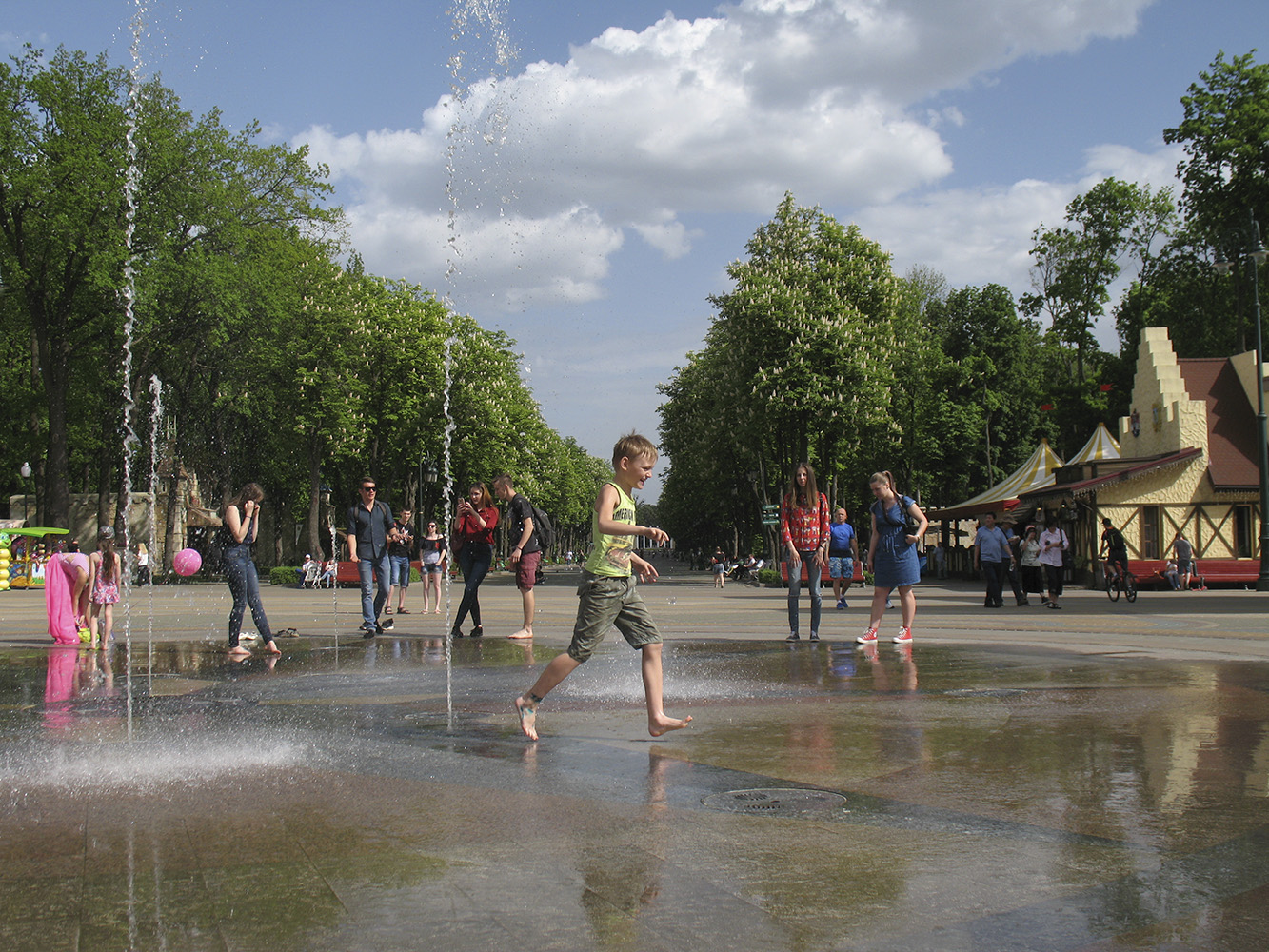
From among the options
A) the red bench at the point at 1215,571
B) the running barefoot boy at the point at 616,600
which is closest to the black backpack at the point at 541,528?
the running barefoot boy at the point at 616,600

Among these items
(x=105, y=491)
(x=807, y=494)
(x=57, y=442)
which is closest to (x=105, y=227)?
(x=57, y=442)

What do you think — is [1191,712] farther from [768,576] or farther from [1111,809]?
[768,576]

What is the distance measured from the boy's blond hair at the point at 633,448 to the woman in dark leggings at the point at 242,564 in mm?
6270

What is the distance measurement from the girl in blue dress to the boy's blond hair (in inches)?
223

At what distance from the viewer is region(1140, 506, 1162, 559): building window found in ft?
111

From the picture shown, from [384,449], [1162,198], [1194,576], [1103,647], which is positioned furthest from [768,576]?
[1162,198]

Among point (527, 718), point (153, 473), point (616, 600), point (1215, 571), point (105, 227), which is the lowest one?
point (1215, 571)

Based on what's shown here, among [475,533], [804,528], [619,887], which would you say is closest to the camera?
[619,887]

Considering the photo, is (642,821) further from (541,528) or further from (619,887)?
(541,528)

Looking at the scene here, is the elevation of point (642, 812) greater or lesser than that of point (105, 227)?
lesser

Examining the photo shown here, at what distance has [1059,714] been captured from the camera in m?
7.29

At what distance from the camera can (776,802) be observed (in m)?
4.93

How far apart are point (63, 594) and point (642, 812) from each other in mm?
11144

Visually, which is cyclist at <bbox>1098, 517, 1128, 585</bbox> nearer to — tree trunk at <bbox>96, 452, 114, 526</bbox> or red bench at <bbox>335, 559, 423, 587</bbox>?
red bench at <bbox>335, 559, 423, 587</bbox>
